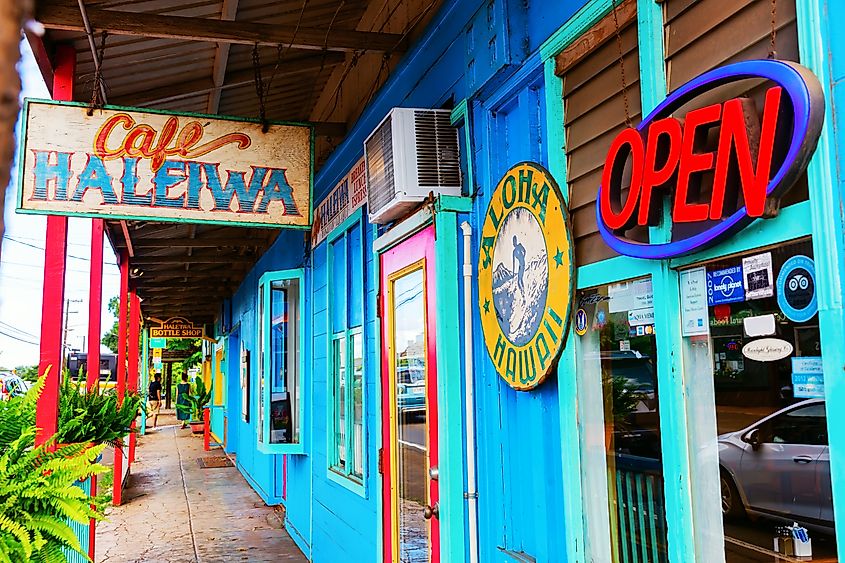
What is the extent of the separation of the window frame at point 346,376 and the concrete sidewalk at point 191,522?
1803 millimetres

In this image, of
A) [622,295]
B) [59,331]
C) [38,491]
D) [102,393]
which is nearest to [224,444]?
[102,393]

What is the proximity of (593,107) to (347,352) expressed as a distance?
3520 mm

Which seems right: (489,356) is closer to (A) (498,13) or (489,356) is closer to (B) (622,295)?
(B) (622,295)

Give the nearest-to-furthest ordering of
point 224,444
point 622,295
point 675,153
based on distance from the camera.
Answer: point 675,153, point 622,295, point 224,444

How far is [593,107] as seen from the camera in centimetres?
251

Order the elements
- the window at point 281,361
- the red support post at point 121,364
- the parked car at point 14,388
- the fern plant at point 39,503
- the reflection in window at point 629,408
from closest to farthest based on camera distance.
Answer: the reflection in window at point 629,408
the fern plant at point 39,503
the parked car at point 14,388
the window at point 281,361
the red support post at point 121,364

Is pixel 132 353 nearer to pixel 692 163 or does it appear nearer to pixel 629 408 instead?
pixel 629 408

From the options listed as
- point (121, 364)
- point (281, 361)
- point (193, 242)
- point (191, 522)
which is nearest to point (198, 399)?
point (193, 242)

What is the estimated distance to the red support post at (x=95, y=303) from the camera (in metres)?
6.98

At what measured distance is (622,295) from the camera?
2355 mm

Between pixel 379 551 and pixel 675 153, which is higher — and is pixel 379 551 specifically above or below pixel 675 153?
below

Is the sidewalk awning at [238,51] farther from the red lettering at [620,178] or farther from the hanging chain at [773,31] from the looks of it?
the hanging chain at [773,31]

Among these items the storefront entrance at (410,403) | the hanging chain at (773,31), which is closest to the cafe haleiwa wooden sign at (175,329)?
→ the storefront entrance at (410,403)

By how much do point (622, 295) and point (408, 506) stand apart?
2353 mm
